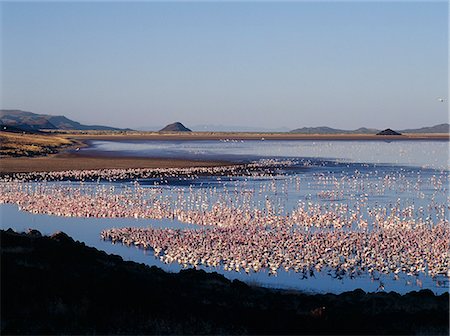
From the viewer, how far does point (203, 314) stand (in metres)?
14.2

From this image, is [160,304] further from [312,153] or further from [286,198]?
[312,153]

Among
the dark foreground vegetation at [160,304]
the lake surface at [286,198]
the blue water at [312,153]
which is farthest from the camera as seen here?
the blue water at [312,153]

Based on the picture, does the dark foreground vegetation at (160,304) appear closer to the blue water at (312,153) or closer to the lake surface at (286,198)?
the lake surface at (286,198)

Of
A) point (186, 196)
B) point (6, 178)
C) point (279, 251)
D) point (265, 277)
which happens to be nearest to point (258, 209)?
point (186, 196)

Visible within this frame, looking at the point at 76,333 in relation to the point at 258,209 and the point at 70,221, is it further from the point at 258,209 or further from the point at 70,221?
the point at 258,209

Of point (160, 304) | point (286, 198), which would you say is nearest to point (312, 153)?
point (286, 198)

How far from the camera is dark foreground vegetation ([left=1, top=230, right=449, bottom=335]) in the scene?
41.9ft

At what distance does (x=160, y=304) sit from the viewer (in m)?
14.5

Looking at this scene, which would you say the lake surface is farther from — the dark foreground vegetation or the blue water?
the blue water

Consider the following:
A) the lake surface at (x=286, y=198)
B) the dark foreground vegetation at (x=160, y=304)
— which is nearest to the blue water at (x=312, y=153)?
the lake surface at (x=286, y=198)

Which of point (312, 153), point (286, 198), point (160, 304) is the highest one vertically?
point (312, 153)

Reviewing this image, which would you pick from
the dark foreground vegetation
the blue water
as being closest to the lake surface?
the dark foreground vegetation

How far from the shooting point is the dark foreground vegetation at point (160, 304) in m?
12.8

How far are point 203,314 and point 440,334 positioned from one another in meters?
5.02
